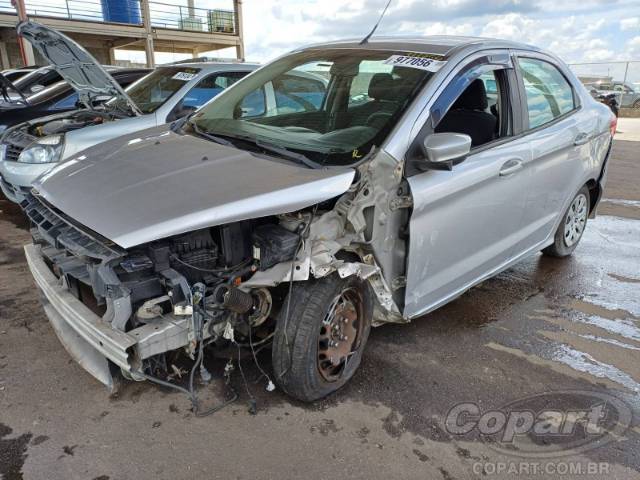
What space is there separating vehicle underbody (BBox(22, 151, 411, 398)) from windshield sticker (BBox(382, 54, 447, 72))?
752 millimetres

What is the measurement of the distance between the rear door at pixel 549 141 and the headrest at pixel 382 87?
105cm

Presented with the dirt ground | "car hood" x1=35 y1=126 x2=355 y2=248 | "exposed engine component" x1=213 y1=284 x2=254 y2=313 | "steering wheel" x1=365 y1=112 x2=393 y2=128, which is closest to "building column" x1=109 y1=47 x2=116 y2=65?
the dirt ground

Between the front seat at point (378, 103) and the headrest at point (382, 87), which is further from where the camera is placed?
the headrest at point (382, 87)

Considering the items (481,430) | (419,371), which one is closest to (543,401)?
(481,430)

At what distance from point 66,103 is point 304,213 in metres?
5.67

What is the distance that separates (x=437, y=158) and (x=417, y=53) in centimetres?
92

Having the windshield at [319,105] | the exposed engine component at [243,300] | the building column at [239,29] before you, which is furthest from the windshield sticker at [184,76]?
the building column at [239,29]

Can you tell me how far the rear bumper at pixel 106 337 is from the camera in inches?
84.6

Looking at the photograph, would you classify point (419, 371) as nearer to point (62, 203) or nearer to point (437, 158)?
point (437, 158)

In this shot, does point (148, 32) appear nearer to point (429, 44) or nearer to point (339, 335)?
point (429, 44)

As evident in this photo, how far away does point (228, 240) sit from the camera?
2.43m

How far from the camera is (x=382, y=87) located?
309cm

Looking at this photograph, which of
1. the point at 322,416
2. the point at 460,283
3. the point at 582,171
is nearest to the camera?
the point at 322,416

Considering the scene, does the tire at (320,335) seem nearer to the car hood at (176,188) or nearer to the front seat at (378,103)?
the car hood at (176,188)
